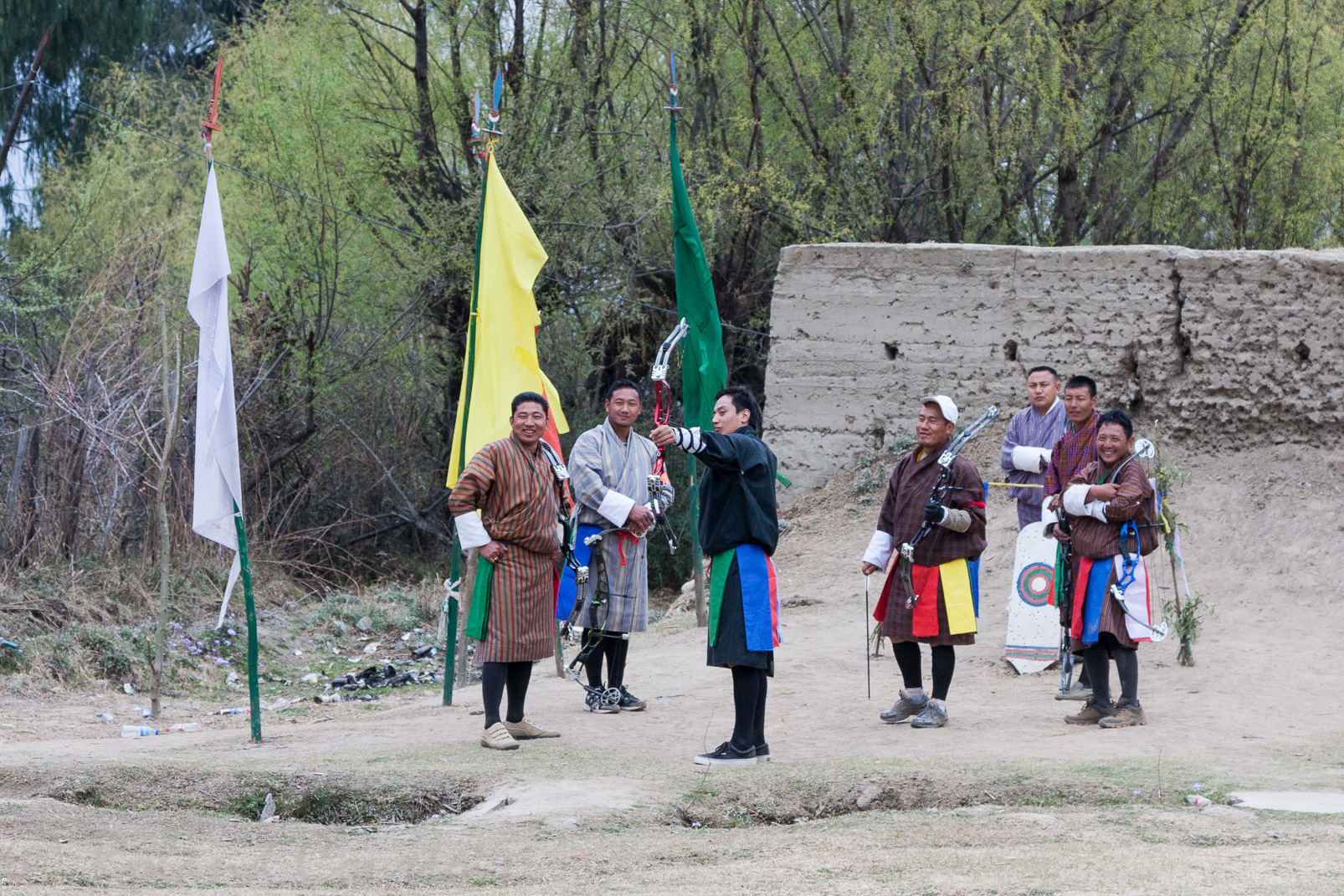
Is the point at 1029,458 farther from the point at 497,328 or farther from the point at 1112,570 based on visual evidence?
the point at 497,328

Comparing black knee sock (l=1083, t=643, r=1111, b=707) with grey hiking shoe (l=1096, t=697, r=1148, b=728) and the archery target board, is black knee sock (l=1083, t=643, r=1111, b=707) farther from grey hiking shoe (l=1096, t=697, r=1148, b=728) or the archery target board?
the archery target board

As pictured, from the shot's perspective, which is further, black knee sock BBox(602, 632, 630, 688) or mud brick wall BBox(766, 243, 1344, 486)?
mud brick wall BBox(766, 243, 1344, 486)

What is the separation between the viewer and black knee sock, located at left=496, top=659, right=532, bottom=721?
6.22 m

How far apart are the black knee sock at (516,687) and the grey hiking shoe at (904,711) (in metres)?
1.80

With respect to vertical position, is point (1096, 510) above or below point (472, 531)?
above

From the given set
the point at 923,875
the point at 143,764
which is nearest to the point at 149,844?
the point at 143,764

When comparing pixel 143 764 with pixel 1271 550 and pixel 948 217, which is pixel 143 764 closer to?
pixel 1271 550

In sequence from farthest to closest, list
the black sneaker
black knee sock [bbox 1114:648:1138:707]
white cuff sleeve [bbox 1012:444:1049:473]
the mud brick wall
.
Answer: the mud brick wall
white cuff sleeve [bbox 1012:444:1049:473]
black knee sock [bbox 1114:648:1138:707]
the black sneaker

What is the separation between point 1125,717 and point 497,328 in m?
3.97

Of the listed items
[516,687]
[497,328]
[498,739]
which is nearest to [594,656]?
[516,687]

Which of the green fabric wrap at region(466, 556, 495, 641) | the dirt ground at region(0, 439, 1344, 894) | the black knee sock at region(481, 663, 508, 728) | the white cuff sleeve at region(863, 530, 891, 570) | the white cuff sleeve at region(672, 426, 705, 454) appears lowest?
the dirt ground at region(0, 439, 1344, 894)

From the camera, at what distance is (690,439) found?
5.45 meters

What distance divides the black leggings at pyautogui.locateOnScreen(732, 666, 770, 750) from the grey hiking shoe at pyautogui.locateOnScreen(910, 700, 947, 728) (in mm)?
1065

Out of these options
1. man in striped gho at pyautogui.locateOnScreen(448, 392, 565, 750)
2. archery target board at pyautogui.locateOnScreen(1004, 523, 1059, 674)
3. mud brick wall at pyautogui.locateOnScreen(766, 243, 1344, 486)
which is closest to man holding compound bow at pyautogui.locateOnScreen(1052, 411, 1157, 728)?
archery target board at pyautogui.locateOnScreen(1004, 523, 1059, 674)
